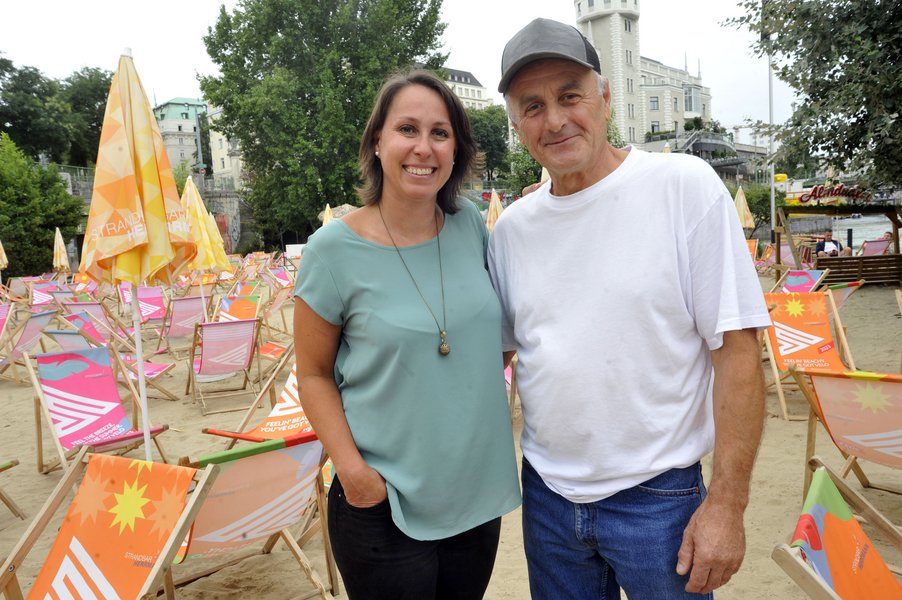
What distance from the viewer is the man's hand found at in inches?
51.3

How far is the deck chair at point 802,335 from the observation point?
5.38 m

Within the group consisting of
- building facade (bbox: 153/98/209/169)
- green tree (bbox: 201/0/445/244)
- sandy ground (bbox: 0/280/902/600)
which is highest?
building facade (bbox: 153/98/209/169)

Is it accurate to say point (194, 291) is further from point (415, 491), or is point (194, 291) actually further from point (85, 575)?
point (415, 491)

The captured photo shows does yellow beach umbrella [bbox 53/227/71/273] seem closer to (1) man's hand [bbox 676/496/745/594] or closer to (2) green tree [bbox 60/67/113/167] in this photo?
(1) man's hand [bbox 676/496/745/594]

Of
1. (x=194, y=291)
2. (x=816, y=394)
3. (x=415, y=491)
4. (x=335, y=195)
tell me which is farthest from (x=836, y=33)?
(x=335, y=195)

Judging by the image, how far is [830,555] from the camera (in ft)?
4.44

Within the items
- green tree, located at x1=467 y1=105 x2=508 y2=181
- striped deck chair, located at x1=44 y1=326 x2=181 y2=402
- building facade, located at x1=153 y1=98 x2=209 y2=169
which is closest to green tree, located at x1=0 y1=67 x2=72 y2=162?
building facade, located at x1=153 y1=98 x2=209 y2=169

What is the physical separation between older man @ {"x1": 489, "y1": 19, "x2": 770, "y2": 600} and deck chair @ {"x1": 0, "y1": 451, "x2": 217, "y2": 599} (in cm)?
116

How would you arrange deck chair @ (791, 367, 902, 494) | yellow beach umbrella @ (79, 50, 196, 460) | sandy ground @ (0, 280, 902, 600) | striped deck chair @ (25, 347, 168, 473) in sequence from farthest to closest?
striped deck chair @ (25, 347, 168, 473) < yellow beach umbrella @ (79, 50, 196, 460) < sandy ground @ (0, 280, 902, 600) < deck chair @ (791, 367, 902, 494)

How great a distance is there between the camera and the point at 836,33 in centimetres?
805

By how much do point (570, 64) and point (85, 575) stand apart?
7.48ft

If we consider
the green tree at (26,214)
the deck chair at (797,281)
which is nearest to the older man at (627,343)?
the deck chair at (797,281)

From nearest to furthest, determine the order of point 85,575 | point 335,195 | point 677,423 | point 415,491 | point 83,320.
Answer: point 677,423 → point 415,491 → point 85,575 → point 83,320 → point 335,195

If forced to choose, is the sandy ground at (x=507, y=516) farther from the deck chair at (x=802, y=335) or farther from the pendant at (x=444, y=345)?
the pendant at (x=444, y=345)
